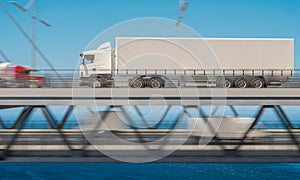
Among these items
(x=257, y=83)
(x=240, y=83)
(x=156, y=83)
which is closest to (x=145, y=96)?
(x=156, y=83)

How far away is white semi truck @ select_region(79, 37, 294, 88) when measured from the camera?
51.0ft

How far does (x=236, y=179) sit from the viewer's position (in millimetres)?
28859

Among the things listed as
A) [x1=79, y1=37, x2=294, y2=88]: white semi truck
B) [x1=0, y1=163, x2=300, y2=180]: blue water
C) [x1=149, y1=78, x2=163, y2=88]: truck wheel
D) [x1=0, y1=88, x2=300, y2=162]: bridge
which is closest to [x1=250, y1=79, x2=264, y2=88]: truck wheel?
[x1=79, y1=37, x2=294, y2=88]: white semi truck

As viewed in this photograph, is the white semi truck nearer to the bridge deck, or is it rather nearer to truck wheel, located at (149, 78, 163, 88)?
truck wheel, located at (149, 78, 163, 88)

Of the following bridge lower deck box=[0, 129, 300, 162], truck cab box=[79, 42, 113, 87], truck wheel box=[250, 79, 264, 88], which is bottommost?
bridge lower deck box=[0, 129, 300, 162]

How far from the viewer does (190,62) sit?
58.1ft

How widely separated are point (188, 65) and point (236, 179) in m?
17.6

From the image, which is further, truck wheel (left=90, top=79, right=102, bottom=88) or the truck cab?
the truck cab

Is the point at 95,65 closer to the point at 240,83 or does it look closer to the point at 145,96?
the point at 145,96

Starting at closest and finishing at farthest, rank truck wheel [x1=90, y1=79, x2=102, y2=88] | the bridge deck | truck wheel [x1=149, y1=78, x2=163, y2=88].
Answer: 1. the bridge deck
2. truck wheel [x1=90, y1=79, x2=102, y2=88]
3. truck wheel [x1=149, y1=78, x2=163, y2=88]

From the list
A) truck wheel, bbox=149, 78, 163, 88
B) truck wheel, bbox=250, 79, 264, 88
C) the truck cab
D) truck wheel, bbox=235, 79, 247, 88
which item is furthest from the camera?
the truck cab

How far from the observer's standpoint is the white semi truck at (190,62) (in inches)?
612

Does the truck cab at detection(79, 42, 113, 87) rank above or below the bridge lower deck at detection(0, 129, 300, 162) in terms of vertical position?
above

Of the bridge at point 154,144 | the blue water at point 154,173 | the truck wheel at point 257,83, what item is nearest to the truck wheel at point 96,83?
the bridge at point 154,144
